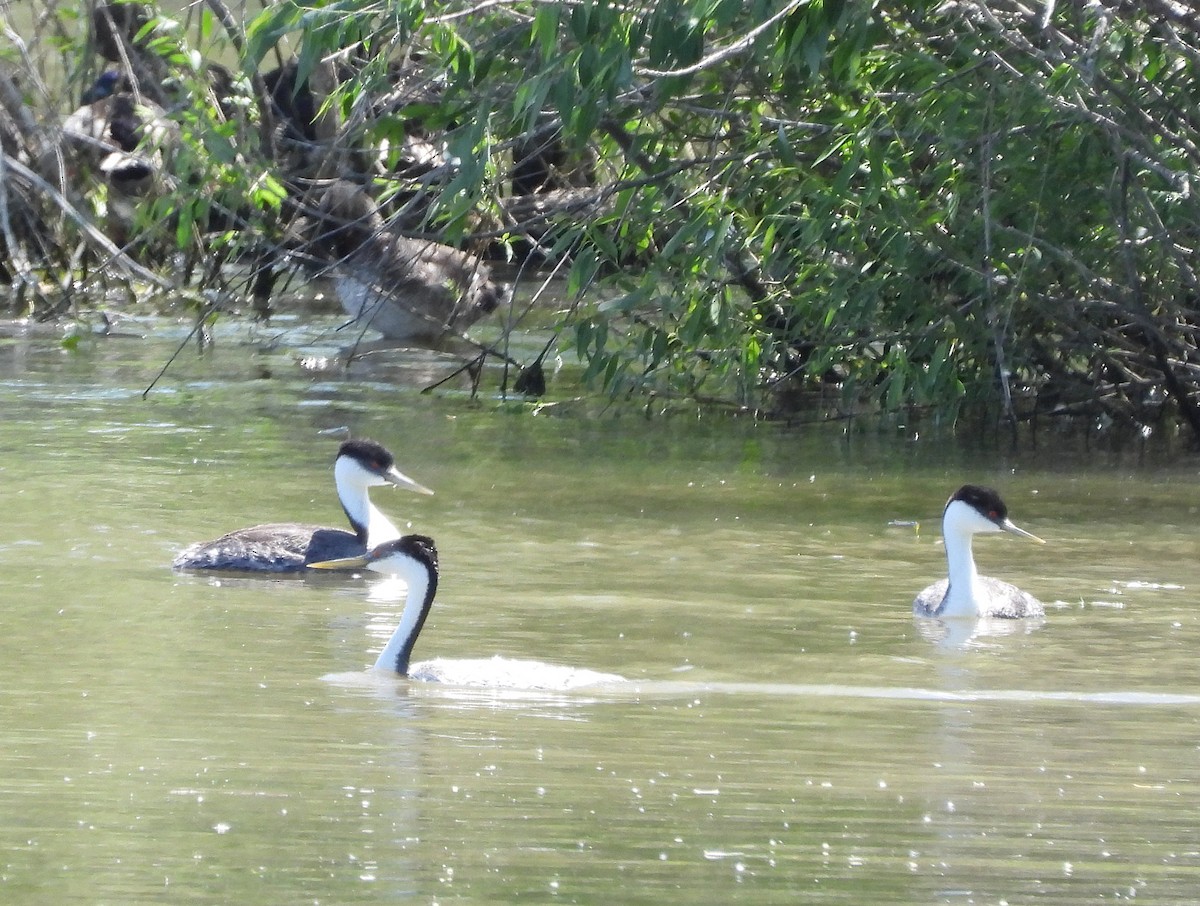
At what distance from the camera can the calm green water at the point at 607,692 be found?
558cm

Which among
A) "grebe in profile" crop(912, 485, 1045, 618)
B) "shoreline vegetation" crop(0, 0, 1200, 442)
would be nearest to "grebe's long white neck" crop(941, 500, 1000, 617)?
"grebe in profile" crop(912, 485, 1045, 618)

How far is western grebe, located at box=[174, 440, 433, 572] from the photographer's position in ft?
33.8

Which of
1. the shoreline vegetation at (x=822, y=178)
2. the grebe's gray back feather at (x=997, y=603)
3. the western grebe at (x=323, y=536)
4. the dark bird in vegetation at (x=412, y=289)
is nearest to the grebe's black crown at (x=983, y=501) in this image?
the grebe's gray back feather at (x=997, y=603)

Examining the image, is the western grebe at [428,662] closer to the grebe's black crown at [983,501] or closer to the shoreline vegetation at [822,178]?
the shoreline vegetation at [822,178]

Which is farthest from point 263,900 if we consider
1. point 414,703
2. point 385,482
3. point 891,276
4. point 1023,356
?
point 1023,356

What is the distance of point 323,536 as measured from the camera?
426 inches

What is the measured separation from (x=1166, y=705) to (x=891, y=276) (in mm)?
5966

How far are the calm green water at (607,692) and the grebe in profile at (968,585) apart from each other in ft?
0.54

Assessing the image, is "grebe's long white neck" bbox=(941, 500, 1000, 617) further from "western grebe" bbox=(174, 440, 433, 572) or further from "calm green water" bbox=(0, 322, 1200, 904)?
"western grebe" bbox=(174, 440, 433, 572)

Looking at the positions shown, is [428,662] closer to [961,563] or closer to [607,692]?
[607,692]

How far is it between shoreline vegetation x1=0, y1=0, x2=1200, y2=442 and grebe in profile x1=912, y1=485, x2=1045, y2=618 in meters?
1.55

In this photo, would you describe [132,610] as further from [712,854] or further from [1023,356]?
[1023,356]

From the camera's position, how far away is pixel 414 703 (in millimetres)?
7754

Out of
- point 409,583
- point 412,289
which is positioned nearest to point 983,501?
point 409,583
